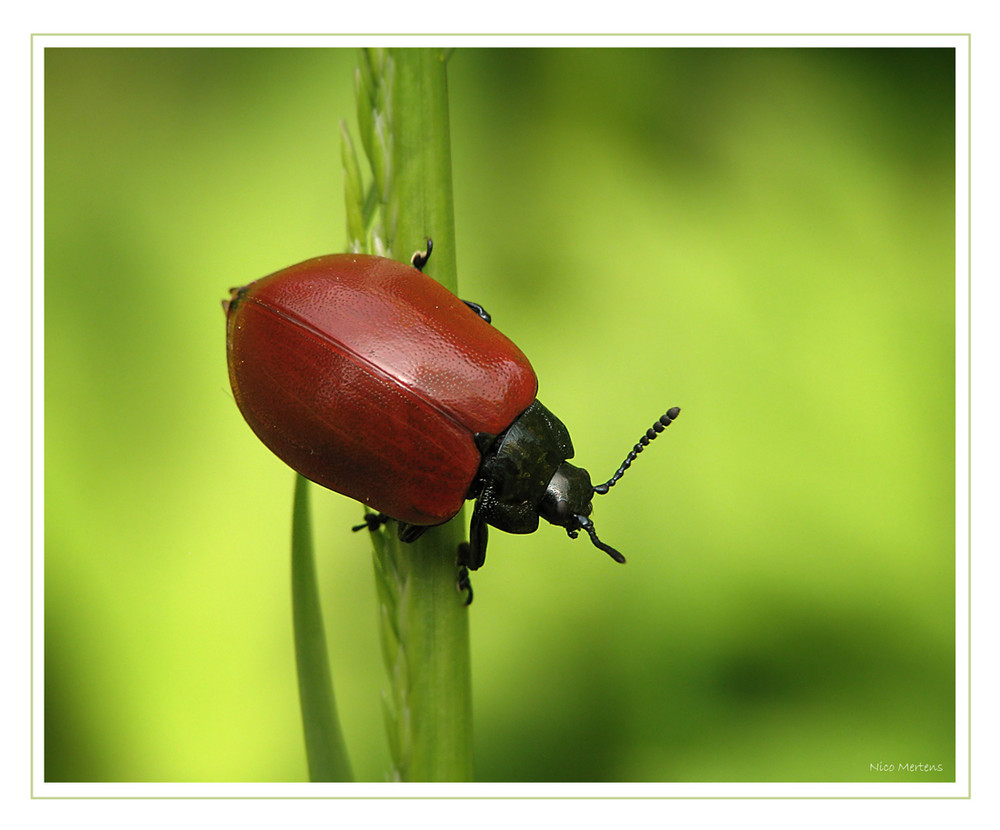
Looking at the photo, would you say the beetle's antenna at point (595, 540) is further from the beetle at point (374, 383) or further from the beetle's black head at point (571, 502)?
the beetle at point (374, 383)

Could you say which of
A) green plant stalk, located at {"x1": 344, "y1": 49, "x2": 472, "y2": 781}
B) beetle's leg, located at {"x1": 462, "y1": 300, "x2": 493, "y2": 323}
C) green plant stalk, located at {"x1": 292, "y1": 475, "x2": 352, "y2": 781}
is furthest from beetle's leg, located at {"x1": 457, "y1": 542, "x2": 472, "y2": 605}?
beetle's leg, located at {"x1": 462, "y1": 300, "x2": 493, "y2": 323}

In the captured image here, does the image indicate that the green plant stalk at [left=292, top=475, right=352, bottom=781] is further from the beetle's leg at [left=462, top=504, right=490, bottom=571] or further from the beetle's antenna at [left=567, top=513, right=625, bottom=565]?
the beetle's antenna at [left=567, top=513, right=625, bottom=565]

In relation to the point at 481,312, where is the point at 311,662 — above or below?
below

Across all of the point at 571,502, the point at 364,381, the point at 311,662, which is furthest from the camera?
the point at 571,502

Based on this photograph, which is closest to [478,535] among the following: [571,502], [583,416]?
[571,502]

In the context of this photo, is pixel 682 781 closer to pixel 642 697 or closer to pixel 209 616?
pixel 642 697

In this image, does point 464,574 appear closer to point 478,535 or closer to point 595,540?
point 478,535

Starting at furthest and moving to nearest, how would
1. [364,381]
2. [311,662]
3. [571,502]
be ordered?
1. [571,502]
2. [364,381]
3. [311,662]

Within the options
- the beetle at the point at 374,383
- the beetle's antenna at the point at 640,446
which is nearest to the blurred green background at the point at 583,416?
the beetle's antenna at the point at 640,446
